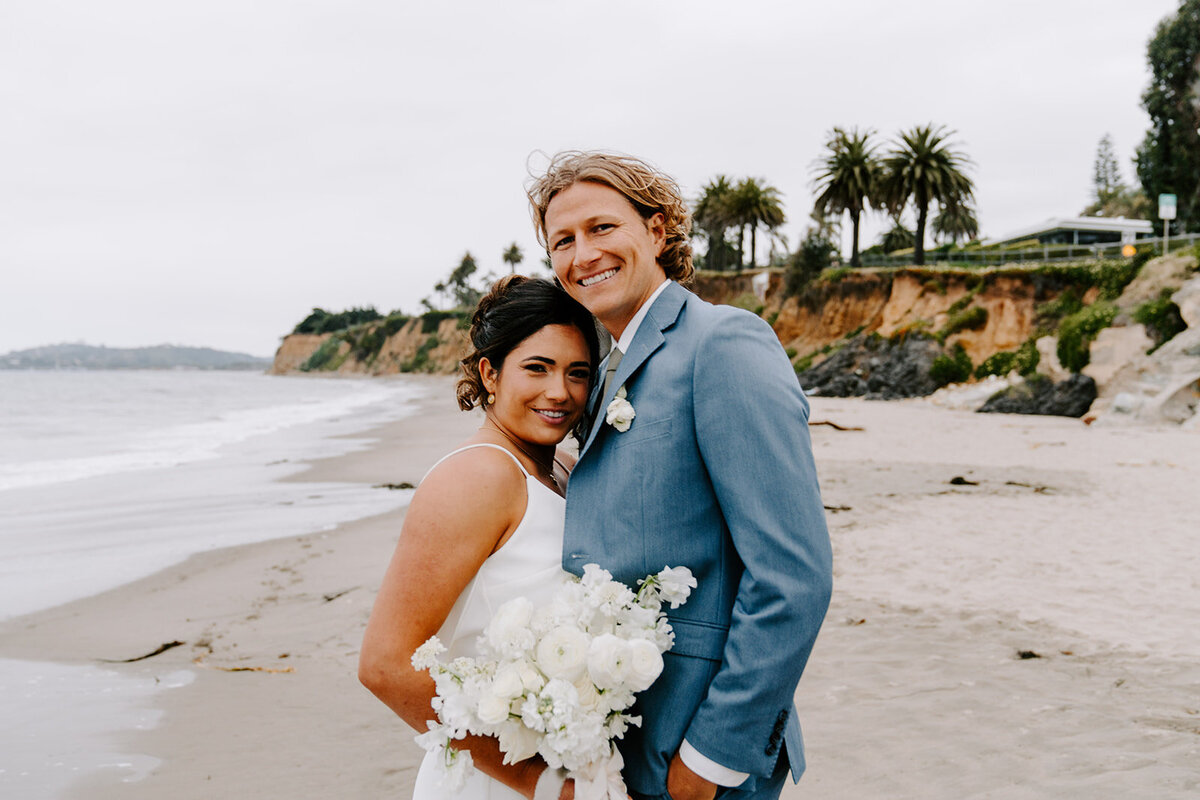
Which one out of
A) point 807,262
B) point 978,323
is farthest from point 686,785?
point 807,262

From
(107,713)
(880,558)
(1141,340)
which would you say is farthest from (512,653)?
(1141,340)

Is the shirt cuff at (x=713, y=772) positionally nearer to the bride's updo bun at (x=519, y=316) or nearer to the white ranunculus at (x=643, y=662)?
the white ranunculus at (x=643, y=662)

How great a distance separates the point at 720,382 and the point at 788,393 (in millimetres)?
143

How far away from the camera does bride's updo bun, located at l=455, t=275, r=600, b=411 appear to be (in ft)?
7.11

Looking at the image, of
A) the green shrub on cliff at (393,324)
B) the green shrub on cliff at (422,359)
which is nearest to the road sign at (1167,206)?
the green shrub on cliff at (422,359)

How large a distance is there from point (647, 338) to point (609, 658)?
72 centimetres

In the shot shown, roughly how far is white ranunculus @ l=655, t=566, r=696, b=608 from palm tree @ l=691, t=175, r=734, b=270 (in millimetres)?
51391

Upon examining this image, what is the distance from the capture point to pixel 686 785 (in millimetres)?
1723

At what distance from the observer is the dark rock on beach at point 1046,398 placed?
21500mm

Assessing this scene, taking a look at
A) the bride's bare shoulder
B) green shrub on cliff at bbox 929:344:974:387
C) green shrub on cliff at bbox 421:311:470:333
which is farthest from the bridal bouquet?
green shrub on cliff at bbox 421:311:470:333

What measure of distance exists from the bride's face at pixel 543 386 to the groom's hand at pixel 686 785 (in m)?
0.84

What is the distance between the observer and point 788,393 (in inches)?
66.4

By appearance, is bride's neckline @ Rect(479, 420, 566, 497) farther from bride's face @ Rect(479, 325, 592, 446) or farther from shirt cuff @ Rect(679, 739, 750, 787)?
shirt cuff @ Rect(679, 739, 750, 787)

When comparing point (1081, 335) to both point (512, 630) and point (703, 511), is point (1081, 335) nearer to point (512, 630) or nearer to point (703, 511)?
point (703, 511)
